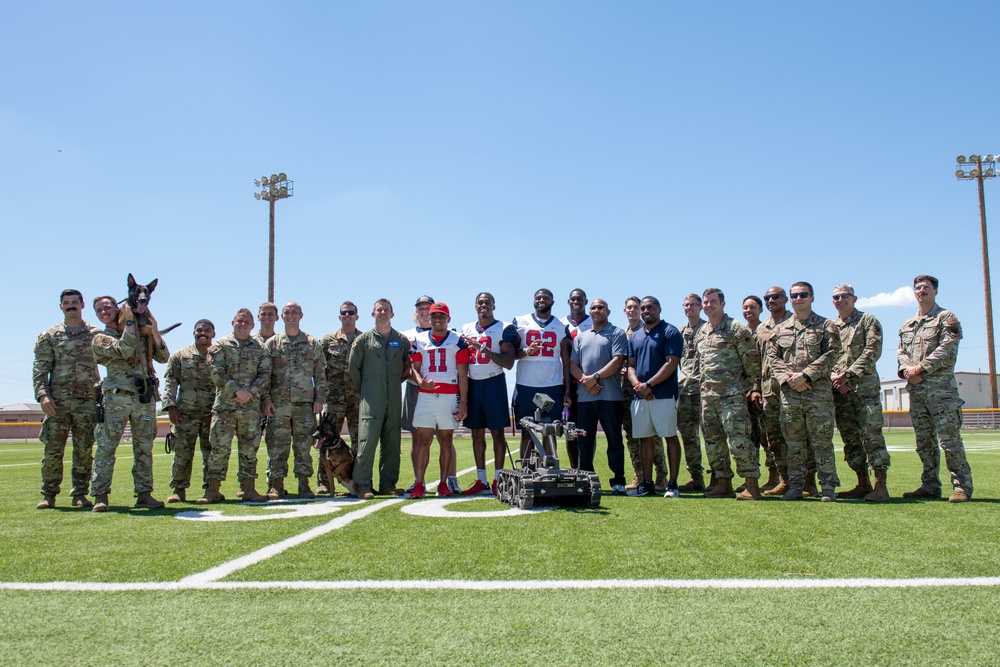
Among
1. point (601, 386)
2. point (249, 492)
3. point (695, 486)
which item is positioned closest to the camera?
point (249, 492)

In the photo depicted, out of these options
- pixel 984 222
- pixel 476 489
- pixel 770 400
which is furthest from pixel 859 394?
pixel 984 222

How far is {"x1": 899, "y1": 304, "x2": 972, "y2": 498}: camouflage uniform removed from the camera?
6.93 m

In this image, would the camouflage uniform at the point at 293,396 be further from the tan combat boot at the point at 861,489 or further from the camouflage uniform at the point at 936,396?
the camouflage uniform at the point at 936,396

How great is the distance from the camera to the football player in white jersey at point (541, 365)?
8188mm

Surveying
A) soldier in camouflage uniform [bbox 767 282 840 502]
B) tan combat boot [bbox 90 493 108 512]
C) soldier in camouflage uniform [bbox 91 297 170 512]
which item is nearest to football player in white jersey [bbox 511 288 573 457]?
soldier in camouflage uniform [bbox 767 282 840 502]

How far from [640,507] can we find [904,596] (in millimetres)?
3164

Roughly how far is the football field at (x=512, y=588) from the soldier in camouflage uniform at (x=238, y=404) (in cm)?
133

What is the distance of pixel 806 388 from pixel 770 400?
91cm

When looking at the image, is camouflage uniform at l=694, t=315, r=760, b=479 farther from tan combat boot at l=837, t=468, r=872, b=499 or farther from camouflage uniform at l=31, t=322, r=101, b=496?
camouflage uniform at l=31, t=322, r=101, b=496

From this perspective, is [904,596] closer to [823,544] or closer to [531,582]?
[823,544]

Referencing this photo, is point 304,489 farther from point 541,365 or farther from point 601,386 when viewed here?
point 601,386

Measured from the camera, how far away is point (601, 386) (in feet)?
25.9

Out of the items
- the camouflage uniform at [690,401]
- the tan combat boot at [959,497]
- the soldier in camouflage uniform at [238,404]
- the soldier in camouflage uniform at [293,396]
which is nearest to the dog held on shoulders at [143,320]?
the soldier in camouflage uniform at [238,404]

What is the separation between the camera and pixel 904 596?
3309 millimetres
